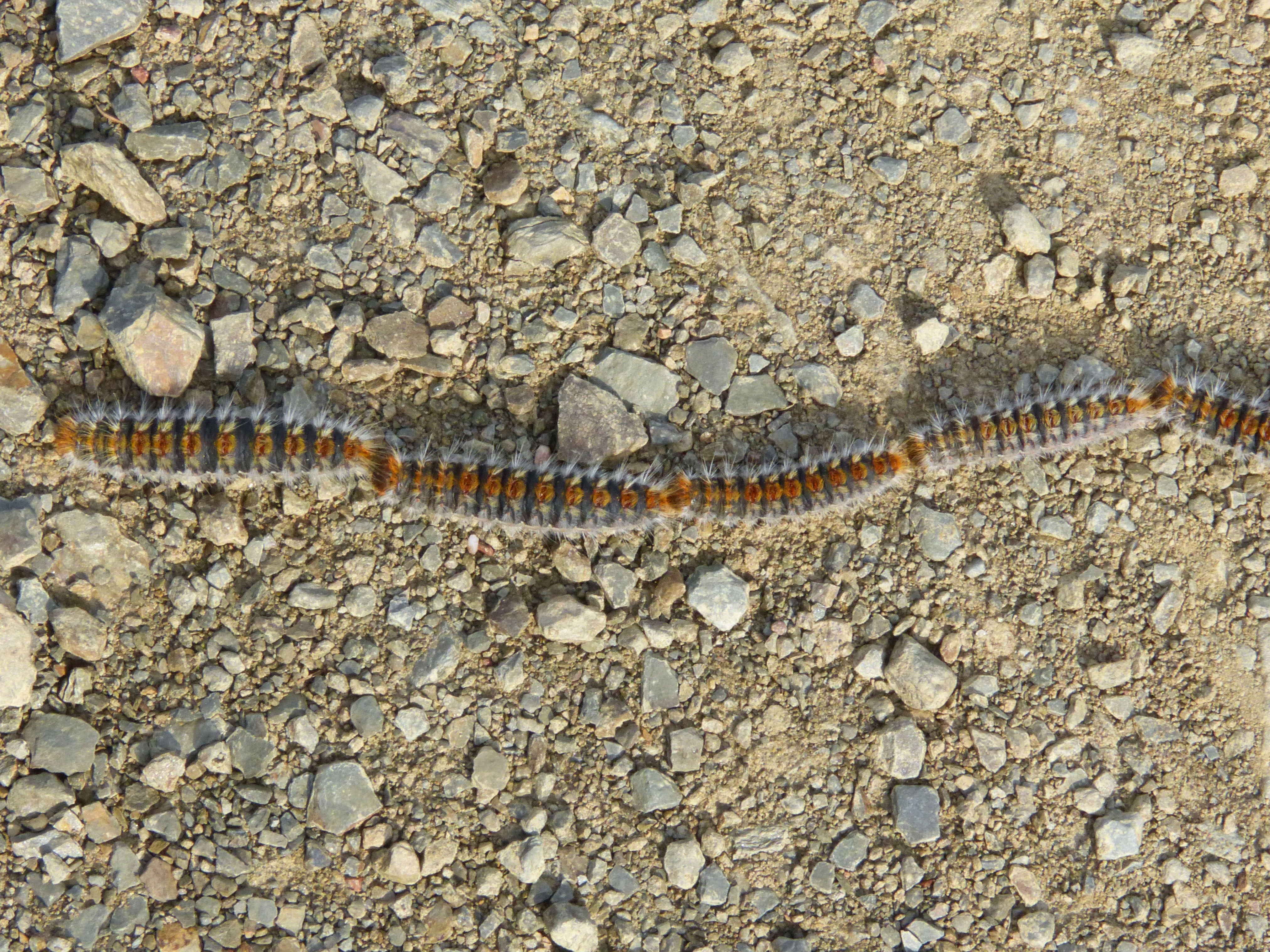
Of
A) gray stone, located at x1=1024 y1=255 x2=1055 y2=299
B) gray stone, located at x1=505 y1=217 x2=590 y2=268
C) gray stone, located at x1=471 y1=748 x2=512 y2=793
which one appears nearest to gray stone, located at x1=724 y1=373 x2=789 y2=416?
gray stone, located at x1=505 y1=217 x2=590 y2=268

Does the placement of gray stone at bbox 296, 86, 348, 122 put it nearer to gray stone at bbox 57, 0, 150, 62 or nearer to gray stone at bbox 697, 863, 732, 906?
gray stone at bbox 57, 0, 150, 62

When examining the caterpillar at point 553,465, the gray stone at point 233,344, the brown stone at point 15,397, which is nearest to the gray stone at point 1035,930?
the caterpillar at point 553,465

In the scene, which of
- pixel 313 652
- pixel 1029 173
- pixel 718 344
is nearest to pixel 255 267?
pixel 313 652

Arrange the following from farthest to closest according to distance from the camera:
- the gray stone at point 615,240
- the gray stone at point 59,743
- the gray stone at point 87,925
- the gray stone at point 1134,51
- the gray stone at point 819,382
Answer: the gray stone at point 1134,51
the gray stone at point 819,382
the gray stone at point 615,240
the gray stone at point 59,743
the gray stone at point 87,925

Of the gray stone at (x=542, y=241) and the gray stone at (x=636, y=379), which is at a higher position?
the gray stone at (x=542, y=241)

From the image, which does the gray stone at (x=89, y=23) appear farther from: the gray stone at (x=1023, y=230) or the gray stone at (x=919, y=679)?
the gray stone at (x=919, y=679)

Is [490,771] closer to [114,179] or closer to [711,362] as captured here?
[711,362]
